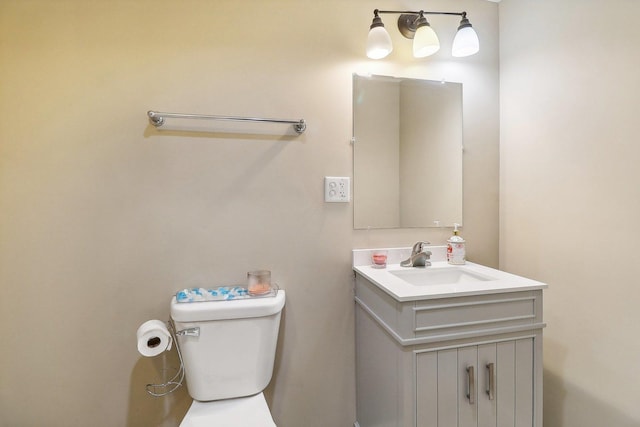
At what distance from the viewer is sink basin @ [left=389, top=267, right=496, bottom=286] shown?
133cm

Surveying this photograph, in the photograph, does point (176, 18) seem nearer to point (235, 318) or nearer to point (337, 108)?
point (337, 108)

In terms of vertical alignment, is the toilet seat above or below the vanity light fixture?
below

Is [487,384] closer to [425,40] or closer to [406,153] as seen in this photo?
[406,153]

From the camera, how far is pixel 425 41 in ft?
4.25

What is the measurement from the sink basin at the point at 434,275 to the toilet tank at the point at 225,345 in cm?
60

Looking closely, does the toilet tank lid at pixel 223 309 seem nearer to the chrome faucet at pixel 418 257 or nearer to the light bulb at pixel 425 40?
the chrome faucet at pixel 418 257

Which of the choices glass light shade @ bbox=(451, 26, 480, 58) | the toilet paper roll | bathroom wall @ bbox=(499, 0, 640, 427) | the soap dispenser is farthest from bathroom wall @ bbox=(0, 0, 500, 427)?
bathroom wall @ bbox=(499, 0, 640, 427)

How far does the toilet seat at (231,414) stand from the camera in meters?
1.00

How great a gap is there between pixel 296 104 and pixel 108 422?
1.58 m

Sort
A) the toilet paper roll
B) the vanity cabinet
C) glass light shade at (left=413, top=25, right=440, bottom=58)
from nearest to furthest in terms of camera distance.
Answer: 1. the vanity cabinet
2. the toilet paper roll
3. glass light shade at (left=413, top=25, right=440, bottom=58)

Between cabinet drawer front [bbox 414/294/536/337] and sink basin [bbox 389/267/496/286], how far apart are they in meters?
0.27

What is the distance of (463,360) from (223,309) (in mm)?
876

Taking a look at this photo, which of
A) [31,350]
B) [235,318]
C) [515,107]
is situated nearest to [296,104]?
[235,318]

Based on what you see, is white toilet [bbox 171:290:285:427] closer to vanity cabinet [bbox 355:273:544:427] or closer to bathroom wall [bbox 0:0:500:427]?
bathroom wall [bbox 0:0:500:427]
